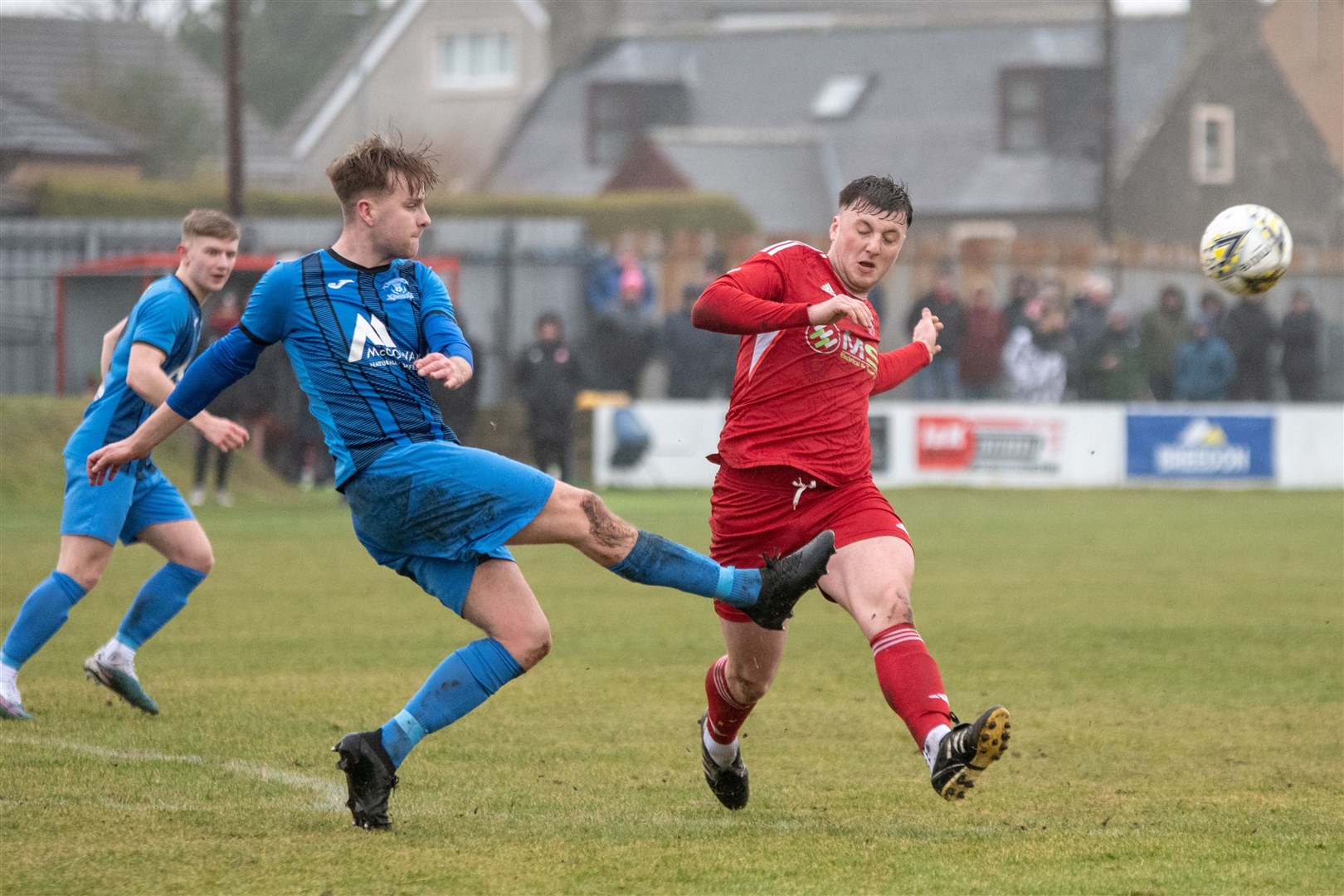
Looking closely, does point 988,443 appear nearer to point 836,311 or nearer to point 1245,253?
point 1245,253

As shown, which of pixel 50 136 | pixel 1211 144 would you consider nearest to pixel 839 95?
pixel 1211 144

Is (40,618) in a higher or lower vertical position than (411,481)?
lower

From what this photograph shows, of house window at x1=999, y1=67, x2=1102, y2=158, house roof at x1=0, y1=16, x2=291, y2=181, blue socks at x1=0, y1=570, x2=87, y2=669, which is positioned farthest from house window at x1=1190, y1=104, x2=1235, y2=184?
blue socks at x1=0, y1=570, x2=87, y2=669

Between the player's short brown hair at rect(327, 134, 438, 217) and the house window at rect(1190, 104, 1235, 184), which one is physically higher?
the house window at rect(1190, 104, 1235, 184)

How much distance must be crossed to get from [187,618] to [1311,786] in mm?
7159

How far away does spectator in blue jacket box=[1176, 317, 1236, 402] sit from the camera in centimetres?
2334

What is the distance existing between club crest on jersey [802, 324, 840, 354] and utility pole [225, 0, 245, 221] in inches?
781

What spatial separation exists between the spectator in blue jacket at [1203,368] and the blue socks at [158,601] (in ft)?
56.8

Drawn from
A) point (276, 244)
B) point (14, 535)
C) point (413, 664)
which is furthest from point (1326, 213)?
point (413, 664)

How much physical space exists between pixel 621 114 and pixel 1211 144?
1585 centimetres

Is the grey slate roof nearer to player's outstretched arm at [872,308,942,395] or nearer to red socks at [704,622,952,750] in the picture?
player's outstretched arm at [872,308,942,395]

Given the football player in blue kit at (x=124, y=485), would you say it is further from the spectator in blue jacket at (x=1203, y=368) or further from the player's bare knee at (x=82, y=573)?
the spectator in blue jacket at (x=1203, y=368)

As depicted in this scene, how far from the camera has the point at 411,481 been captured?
18.1ft

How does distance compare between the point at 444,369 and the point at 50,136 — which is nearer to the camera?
the point at 444,369
